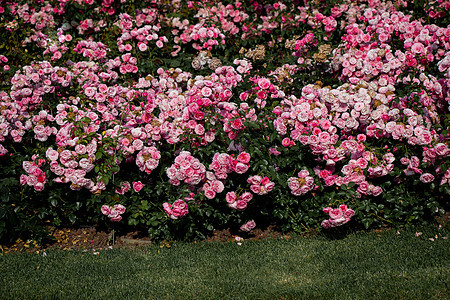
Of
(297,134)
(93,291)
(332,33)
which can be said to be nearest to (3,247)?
(93,291)

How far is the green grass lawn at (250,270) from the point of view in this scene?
3237mm

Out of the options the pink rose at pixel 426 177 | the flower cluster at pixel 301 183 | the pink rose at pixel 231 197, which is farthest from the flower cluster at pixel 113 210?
the pink rose at pixel 426 177

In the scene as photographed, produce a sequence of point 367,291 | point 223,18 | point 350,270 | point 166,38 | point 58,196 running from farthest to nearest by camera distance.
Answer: point 223,18
point 166,38
point 58,196
point 350,270
point 367,291

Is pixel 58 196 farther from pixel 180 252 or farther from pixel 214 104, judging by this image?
pixel 214 104

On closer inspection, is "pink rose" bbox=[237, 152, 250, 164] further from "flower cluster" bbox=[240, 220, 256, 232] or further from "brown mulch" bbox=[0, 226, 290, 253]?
"brown mulch" bbox=[0, 226, 290, 253]

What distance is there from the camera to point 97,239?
14.5 feet

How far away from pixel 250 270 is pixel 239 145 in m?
1.10

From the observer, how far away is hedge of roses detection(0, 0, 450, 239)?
403 centimetres

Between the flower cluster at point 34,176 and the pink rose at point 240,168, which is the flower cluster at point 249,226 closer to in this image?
the pink rose at point 240,168

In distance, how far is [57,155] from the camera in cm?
398

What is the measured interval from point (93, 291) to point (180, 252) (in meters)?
0.88

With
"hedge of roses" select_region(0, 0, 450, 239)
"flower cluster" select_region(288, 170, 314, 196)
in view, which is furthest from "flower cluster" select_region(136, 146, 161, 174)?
"flower cluster" select_region(288, 170, 314, 196)

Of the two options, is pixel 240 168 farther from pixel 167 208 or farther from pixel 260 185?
pixel 167 208

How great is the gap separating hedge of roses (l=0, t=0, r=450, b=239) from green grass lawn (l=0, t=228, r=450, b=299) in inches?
9.4
